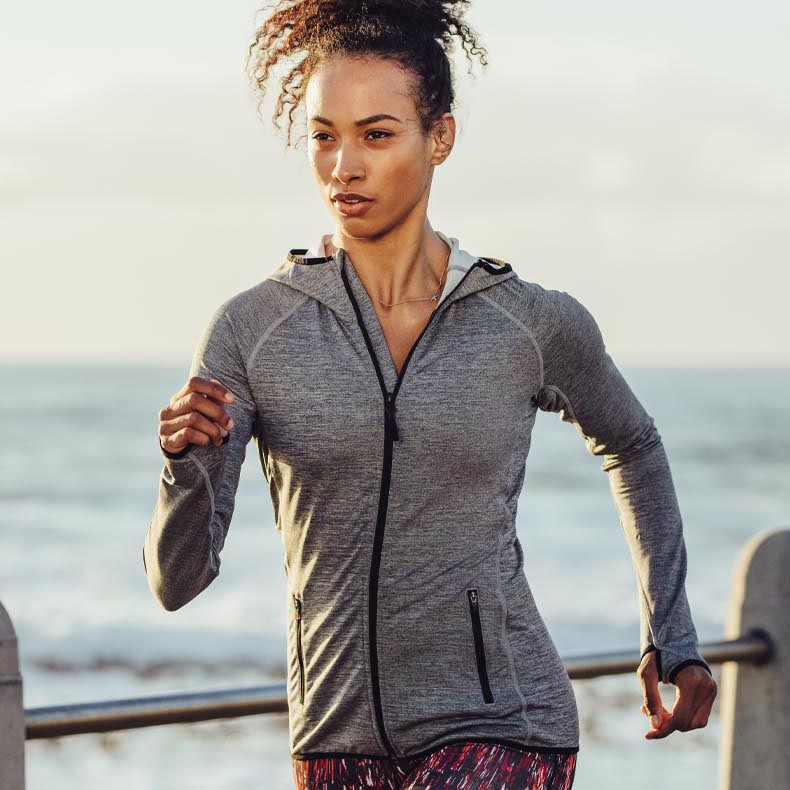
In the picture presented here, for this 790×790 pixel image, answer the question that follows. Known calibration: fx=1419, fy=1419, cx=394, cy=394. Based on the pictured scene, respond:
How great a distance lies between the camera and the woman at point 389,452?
233 cm

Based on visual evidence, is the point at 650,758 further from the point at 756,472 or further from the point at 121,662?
the point at 756,472

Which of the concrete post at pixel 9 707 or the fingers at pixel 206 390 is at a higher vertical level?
the fingers at pixel 206 390

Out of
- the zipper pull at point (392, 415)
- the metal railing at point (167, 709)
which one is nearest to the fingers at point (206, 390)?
the zipper pull at point (392, 415)

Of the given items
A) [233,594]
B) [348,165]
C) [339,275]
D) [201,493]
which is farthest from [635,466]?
[233,594]

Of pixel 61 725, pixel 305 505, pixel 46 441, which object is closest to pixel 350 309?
pixel 305 505

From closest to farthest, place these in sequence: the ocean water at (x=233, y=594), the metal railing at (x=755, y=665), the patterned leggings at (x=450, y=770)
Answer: the patterned leggings at (x=450, y=770)
the metal railing at (x=755, y=665)
the ocean water at (x=233, y=594)

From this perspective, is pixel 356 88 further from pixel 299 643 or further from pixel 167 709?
pixel 167 709

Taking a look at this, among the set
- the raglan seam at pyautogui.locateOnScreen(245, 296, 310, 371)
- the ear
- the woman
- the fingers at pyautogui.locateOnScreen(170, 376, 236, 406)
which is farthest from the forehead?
the fingers at pyautogui.locateOnScreen(170, 376, 236, 406)

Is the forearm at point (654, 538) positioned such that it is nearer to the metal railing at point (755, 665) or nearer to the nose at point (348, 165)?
the metal railing at point (755, 665)

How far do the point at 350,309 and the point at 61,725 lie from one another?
0.91 meters

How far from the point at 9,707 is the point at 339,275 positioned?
946 millimetres

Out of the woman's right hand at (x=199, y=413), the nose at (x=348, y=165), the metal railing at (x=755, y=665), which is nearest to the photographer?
the woman's right hand at (x=199, y=413)

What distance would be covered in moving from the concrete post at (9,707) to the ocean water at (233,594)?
164 centimetres

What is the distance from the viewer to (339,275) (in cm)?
247
